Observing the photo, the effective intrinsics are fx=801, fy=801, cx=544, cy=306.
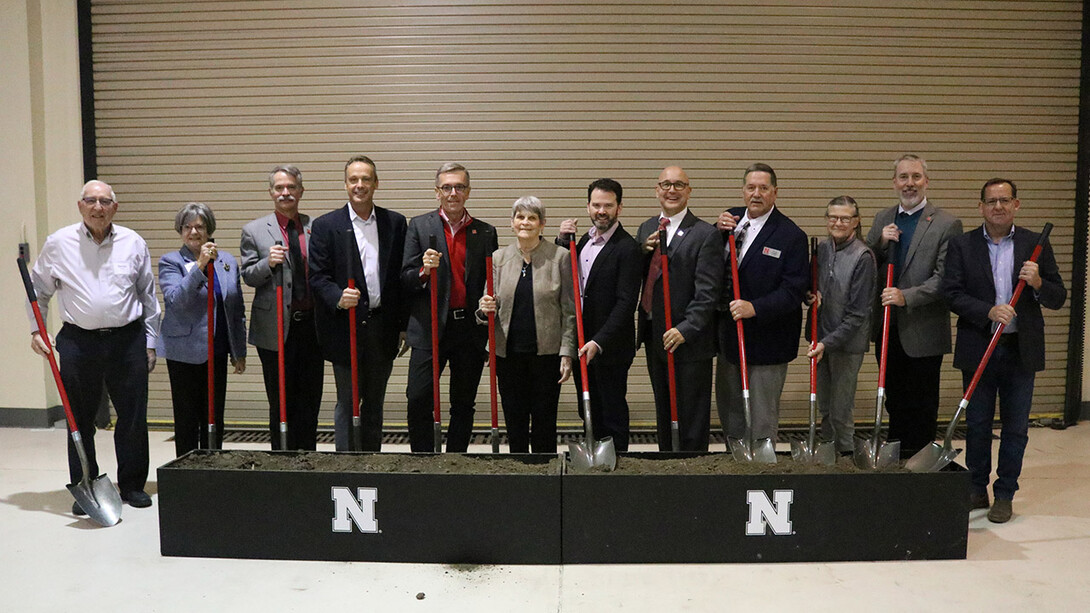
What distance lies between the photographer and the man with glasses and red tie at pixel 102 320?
150 inches

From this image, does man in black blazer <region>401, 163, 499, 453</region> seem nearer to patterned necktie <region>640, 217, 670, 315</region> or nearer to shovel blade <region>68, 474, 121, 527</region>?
patterned necktie <region>640, 217, 670, 315</region>

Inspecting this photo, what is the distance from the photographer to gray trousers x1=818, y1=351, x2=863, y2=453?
417cm

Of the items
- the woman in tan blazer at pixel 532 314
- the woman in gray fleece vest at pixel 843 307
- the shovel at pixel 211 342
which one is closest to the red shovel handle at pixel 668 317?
the woman in tan blazer at pixel 532 314

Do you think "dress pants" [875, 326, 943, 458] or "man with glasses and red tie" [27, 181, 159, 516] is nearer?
"man with glasses and red tie" [27, 181, 159, 516]

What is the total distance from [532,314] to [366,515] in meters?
1.18

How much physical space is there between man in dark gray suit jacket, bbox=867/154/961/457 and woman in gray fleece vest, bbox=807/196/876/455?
122 mm

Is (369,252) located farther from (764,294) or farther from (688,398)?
(764,294)

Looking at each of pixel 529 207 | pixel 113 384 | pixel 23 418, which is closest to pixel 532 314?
pixel 529 207

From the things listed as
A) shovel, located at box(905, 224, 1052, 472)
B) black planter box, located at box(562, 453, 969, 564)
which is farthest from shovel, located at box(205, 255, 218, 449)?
shovel, located at box(905, 224, 1052, 472)

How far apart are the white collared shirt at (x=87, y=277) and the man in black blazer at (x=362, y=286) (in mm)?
904

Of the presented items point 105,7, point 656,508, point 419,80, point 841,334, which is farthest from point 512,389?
point 105,7

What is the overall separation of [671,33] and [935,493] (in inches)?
138

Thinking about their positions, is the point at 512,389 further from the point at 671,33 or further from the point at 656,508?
the point at 671,33

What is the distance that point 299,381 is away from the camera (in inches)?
165
